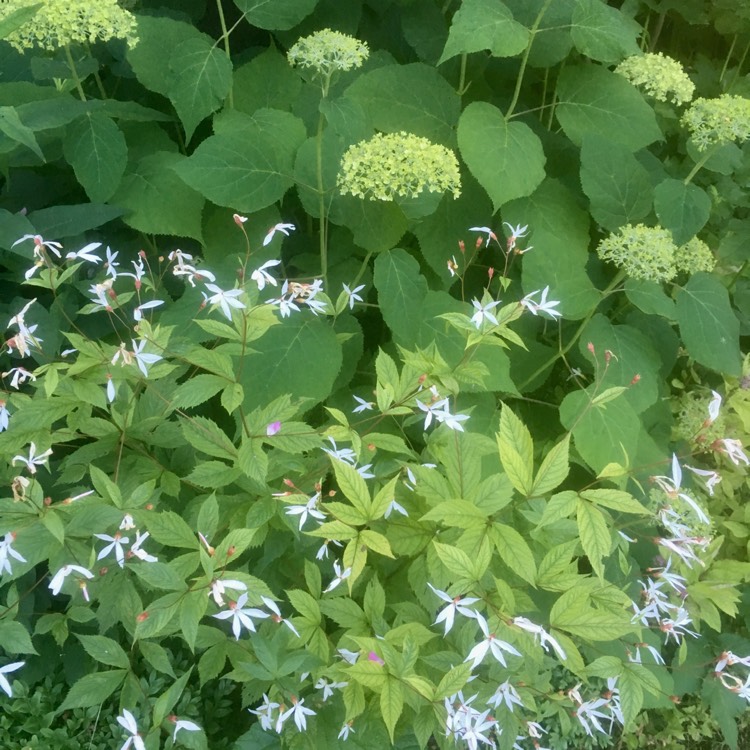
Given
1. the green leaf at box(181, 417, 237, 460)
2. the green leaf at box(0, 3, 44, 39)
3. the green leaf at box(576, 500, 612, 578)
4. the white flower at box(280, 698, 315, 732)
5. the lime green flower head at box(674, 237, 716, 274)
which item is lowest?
the white flower at box(280, 698, 315, 732)

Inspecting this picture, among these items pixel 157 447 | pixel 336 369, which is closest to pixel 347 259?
pixel 336 369

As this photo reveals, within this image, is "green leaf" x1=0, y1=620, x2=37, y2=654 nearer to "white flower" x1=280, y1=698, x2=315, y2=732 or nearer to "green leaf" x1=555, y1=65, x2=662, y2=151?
"white flower" x1=280, y1=698, x2=315, y2=732

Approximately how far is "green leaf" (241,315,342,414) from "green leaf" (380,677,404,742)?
0.45 meters

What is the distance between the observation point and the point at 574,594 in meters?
0.77

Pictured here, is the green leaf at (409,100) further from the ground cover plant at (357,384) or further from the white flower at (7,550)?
the white flower at (7,550)

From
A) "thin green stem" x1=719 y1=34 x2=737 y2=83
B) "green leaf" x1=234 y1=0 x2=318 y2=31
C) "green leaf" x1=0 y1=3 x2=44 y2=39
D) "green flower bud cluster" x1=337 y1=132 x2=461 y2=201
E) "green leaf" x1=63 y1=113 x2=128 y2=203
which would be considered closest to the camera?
"green leaf" x1=0 y1=3 x2=44 y2=39

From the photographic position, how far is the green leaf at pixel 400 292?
112cm

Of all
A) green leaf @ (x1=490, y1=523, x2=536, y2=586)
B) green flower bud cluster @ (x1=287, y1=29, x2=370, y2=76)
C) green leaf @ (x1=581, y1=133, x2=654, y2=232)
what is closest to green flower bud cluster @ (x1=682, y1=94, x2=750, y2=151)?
green leaf @ (x1=581, y1=133, x2=654, y2=232)

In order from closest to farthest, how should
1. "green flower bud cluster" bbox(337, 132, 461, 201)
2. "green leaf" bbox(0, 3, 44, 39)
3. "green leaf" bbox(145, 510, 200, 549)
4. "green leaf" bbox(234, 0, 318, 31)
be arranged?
"green leaf" bbox(145, 510, 200, 549)
"green leaf" bbox(0, 3, 44, 39)
"green flower bud cluster" bbox(337, 132, 461, 201)
"green leaf" bbox(234, 0, 318, 31)

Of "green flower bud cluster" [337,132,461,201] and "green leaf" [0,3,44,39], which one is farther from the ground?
"green leaf" [0,3,44,39]

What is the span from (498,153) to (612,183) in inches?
10.3

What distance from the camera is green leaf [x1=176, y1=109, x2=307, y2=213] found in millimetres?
1115

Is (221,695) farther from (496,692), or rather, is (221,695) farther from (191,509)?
(496,692)

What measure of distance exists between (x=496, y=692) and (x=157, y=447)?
58 cm
